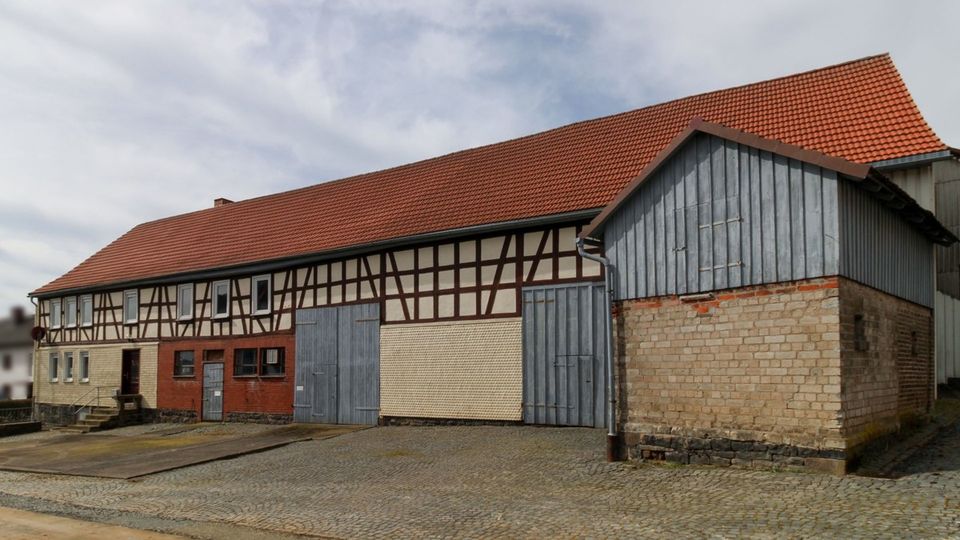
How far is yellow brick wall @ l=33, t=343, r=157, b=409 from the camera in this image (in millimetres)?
26984

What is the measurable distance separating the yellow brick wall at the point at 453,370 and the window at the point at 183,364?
367 inches

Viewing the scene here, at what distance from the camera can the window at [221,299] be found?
2478cm

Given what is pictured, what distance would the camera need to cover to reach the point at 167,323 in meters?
26.6

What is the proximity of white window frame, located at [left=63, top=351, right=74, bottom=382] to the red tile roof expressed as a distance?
527cm

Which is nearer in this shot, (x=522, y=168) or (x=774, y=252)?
(x=774, y=252)

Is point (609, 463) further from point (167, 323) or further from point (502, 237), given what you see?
point (167, 323)

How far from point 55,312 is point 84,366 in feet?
11.6

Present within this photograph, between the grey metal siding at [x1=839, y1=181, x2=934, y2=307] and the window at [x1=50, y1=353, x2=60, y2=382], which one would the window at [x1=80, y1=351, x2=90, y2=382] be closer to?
the window at [x1=50, y1=353, x2=60, y2=382]

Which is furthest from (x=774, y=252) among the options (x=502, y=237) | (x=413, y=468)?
(x=502, y=237)

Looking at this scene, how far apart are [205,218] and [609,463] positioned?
888 inches

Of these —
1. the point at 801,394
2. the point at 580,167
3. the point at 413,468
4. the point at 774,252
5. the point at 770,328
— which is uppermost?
the point at 580,167

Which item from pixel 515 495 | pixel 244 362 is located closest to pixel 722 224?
pixel 515 495

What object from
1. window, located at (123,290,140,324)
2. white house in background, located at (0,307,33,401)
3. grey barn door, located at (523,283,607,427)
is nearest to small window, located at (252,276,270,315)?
window, located at (123,290,140,324)

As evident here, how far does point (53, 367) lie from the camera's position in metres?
31.4
